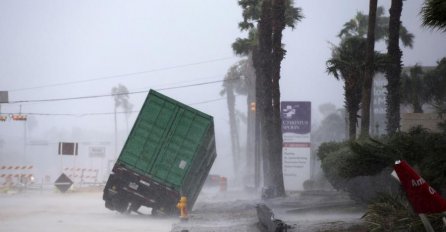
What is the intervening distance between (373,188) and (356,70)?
882 centimetres

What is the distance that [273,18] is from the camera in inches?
1000

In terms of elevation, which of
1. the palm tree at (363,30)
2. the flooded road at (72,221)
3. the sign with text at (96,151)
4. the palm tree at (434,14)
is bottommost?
the flooded road at (72,221)

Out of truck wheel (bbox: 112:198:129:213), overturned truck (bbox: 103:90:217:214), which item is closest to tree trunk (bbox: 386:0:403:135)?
overturned truck (bbox: 103:90:217:214)

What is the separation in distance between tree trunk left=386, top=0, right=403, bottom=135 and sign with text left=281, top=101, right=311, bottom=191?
6982 mm

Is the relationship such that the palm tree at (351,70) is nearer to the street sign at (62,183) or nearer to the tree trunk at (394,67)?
the tree trunk at (394,67)

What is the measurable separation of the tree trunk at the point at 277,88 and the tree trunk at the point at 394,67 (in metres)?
4.62

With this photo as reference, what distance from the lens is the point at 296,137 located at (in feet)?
105

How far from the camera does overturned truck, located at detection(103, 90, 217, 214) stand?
64.1 ft

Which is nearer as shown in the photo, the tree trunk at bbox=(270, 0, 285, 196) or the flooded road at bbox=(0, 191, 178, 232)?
the flooded road at bbox=(0, 191, 178, 232)

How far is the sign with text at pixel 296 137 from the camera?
3152 cm

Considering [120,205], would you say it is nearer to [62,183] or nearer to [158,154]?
[158,154]

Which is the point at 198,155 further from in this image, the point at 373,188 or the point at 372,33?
the point at 372,33

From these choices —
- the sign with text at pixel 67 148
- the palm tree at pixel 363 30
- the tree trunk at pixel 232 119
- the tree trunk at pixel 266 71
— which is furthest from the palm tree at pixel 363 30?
the tree trunk at pixel 232 119

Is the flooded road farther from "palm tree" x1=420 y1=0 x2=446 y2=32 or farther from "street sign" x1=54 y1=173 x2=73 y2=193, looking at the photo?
"street sign" x1=54 y1=173 x2=73 y2=193
